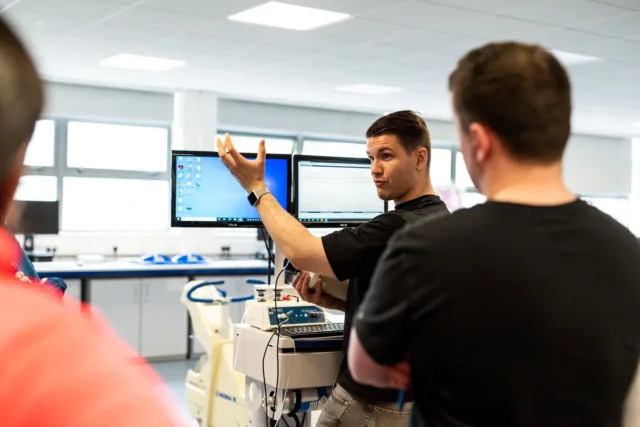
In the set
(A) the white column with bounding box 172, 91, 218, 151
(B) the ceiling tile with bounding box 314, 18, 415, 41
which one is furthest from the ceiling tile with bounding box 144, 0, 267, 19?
(A) the white column with bounding box 172, 91, 218, 151

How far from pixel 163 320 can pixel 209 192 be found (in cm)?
429

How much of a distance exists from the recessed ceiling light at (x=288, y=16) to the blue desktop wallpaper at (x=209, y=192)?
7.40 ft

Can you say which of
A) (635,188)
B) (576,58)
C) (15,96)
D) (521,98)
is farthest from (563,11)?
(635,188)

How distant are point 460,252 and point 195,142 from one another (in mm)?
7406

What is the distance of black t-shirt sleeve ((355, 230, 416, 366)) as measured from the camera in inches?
43.5

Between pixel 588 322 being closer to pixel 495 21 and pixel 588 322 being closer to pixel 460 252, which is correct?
pixel 460 252

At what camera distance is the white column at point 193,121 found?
8227mm

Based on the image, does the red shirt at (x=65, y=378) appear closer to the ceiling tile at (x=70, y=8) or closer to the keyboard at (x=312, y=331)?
the keyboard at (x=312, y=331)

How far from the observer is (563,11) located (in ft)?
15.5

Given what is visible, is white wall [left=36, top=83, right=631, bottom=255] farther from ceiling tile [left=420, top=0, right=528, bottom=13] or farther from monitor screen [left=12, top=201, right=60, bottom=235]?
ceiling tile [left=420, top=0, right=528, bottom=13]

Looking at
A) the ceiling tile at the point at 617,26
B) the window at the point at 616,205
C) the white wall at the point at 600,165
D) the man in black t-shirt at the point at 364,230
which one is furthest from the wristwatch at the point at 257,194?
the window at the point at 616,205

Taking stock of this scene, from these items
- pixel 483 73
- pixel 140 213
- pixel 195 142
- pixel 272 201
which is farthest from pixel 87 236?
pixel 483 73

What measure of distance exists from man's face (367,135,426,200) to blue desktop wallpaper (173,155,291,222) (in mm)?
702

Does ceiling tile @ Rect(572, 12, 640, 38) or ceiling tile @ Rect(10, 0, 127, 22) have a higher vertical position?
ceiling tile @ Rect(572, 12, 640, 38)
